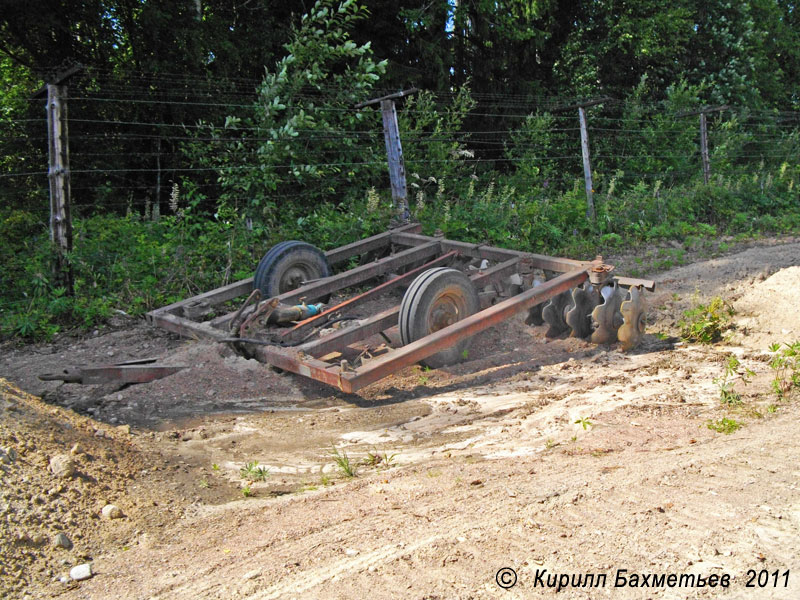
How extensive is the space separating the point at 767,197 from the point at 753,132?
6.92 m

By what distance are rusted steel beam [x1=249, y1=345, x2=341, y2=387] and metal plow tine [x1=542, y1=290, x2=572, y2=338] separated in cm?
275

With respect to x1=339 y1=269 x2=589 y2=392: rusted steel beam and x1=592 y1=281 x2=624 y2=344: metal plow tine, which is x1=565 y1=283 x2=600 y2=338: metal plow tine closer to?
x1=339 y1=269 x2=589 y2=392: rusted steel beam

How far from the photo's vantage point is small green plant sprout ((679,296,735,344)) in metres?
6.81

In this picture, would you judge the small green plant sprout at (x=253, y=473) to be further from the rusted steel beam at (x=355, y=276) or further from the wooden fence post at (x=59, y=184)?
the wooden fence post at (x=59, y=184)

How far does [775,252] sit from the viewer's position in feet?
35.2

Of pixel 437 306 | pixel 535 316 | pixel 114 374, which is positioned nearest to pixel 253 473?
pixel 114 374

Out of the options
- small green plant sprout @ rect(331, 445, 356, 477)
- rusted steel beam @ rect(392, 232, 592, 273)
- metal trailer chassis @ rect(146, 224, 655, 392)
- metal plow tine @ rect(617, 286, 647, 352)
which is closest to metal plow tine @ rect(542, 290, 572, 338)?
metal trailer chassis @ rect(146, 224, 655, 392)

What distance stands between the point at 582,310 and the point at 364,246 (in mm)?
2816

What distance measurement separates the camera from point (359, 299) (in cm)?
707

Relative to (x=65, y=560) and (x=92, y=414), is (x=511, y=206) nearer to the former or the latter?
(x=92, y=414)

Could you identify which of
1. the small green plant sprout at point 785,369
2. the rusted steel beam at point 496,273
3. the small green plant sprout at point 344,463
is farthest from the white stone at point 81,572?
the rusted steel beam at point 496,273

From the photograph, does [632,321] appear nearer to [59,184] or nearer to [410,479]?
[410,479]

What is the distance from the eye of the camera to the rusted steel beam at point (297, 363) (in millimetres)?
5383

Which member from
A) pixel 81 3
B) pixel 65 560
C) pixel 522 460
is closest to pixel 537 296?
pixel 522 460
